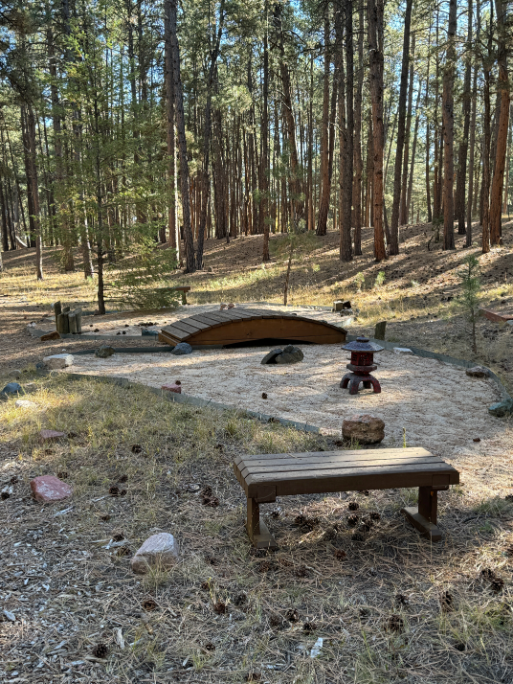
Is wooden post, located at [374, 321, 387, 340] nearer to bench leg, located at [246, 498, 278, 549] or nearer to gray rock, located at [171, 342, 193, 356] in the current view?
gray rock, located at [171, 342, 193, 356]

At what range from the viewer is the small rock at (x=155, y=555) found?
116 inches

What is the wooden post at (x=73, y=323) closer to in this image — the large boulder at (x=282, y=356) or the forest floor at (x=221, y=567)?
the large boulder at (x=282, y=356)

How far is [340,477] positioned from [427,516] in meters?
0.78

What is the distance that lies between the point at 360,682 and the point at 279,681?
33 centimetres

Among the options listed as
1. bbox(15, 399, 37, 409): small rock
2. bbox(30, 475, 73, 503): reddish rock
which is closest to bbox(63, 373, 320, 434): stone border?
bbox(15, 399, 37, 409): small rock

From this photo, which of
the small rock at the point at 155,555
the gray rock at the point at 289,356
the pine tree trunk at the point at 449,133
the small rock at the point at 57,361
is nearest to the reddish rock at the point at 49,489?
the small rock at the point at 155,555

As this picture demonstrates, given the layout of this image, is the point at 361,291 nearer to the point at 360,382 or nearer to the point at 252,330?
the point at 252,330

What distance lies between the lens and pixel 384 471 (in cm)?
314

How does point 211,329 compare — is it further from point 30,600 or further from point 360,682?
point 360,682

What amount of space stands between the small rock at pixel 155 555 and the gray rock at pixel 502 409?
3878 mm

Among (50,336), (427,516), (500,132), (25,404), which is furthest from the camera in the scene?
(500,132)

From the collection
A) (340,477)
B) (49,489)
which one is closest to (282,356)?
(49,489)

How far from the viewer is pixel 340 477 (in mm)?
3066

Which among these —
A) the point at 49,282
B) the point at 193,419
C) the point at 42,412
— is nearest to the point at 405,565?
the point at 193,419
